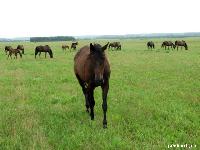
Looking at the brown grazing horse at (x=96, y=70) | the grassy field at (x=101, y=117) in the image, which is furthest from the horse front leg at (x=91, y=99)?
the grassy field at (x=101, y=117)

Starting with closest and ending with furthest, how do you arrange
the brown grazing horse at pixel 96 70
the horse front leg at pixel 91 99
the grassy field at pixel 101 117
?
the grassy field at pixel 101 117 < the brown grazing horse at pixel 96 70 < the horse front leg at pixel 91 99

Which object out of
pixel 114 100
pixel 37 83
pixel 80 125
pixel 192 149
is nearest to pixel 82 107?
pixel 114 100

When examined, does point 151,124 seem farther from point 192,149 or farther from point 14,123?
point 14,123

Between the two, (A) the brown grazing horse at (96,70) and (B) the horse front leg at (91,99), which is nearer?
(A) the brown grazing horse at (96,70)

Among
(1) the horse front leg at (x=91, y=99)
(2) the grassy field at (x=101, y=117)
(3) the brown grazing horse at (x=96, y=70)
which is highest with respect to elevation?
(3) the brown grazing horse at (x=96, y=70)

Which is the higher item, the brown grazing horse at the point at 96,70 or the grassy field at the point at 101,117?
the brown grazing horse at the point at 96,70

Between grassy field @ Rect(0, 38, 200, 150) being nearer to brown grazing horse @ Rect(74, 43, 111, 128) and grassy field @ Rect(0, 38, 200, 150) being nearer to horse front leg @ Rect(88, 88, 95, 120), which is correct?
horse front leg @ Rect(88, 88, 95, 120)

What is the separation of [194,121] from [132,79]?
8.66 m

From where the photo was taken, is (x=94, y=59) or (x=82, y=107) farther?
(x=82, y=107)

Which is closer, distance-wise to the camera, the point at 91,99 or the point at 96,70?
the point at 96,70

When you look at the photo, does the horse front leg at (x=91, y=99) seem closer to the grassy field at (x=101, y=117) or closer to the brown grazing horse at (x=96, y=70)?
the brown grazing horse at (x=96, y=70)

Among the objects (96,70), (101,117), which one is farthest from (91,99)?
(96,70)

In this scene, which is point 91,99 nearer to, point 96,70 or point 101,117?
point 101,117

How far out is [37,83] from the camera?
53.3 feet
